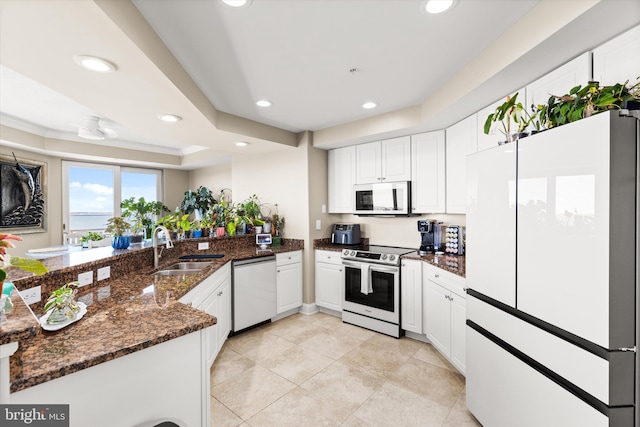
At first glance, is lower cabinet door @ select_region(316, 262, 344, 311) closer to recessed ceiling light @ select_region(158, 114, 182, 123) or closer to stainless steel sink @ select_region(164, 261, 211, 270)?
stainless steel sink @ select_region(164, 261, 211, 270)

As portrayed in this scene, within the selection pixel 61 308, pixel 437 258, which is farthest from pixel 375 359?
pixel 61 308

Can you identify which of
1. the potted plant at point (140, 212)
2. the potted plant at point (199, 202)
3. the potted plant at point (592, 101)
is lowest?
the potted plant at point (140, 212)

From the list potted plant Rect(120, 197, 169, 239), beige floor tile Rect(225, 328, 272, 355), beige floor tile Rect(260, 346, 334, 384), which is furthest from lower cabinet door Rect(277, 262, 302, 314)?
potted plant Rect(120, 197, 169, 239)

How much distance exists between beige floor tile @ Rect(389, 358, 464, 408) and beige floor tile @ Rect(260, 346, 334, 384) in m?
0.67

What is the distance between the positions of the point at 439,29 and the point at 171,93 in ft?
6.25

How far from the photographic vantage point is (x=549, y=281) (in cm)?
134

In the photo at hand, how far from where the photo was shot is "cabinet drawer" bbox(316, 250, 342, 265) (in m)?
3.77

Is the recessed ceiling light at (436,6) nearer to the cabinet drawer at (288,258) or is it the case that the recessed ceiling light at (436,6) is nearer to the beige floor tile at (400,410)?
the beige floor tile at (400,410)

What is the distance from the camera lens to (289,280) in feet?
12.6

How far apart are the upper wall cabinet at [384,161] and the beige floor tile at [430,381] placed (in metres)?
2.07

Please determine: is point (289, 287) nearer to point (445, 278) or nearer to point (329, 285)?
point (329, 285)

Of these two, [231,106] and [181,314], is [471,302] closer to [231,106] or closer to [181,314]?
[181,314]

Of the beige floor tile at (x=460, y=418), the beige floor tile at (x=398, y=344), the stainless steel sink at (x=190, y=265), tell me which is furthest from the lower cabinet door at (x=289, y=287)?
the beige floor tile at (x=460, y=418)

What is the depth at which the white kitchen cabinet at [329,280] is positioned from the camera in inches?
148
